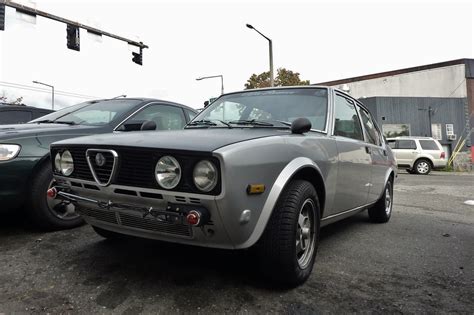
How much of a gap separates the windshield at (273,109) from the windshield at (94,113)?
1154 millimetres

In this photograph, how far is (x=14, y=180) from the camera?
324cm

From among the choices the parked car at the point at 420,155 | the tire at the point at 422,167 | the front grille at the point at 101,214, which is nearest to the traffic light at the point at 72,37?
the front grille at the point at 101,214

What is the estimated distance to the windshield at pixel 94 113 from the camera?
4242 mm

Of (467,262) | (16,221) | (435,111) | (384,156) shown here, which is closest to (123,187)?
(16,221)

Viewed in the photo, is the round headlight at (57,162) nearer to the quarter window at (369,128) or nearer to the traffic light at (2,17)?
the quarter window at (369,128)

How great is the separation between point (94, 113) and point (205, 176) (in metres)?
2.89

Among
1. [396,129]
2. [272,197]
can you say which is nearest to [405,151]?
[396,129]

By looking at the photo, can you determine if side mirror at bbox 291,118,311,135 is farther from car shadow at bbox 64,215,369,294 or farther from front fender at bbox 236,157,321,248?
car shadow at bbox 64,215,369,294

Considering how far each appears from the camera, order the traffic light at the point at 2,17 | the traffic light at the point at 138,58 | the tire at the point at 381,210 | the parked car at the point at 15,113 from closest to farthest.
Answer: the tire at the point at 381,210 < the parked car at the point at 15,113 < the traffic light at the point at 2,17 < the traffic light at the point at 138,58

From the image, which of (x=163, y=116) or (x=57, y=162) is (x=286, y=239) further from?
(x=163, y=116)

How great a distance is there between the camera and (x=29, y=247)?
327 cm

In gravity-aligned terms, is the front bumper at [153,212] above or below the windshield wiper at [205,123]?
below

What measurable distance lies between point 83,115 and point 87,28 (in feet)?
37.3

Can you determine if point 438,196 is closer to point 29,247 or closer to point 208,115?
point 208,115
